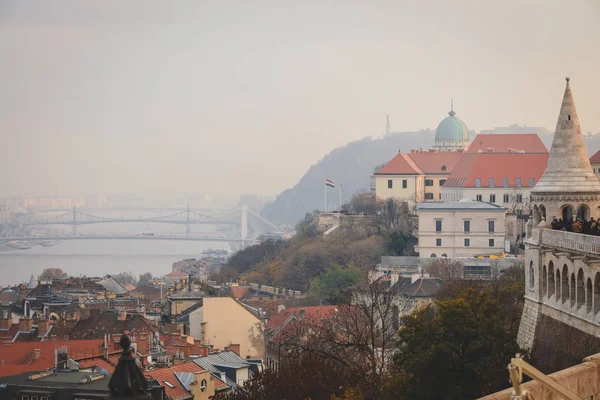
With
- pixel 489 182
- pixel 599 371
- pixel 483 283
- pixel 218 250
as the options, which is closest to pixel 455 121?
pixel 489 182

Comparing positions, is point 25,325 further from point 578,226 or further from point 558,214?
point 578,226

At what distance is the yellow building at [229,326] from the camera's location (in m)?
37.9

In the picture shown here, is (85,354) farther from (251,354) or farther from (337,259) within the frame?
(337,259)

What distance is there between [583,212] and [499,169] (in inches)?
1759

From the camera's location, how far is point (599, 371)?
11.1 m

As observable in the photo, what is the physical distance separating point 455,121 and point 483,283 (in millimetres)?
54104

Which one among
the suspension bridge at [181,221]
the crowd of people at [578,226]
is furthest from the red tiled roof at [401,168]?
the crowd of people at [578,226]

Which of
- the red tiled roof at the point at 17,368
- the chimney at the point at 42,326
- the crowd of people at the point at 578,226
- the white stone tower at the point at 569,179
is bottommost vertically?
the chimney at the point at 42,326

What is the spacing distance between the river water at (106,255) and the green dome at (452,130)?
97.9ft

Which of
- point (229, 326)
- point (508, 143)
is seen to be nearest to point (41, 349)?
point (229, 326)

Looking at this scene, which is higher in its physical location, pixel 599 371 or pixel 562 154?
pixel 562 154

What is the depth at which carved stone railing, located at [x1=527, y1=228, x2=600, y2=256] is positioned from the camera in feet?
62.2

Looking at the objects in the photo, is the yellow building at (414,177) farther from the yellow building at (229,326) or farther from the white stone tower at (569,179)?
the white stone tower at (569,179)

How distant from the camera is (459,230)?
58094 millimetres
